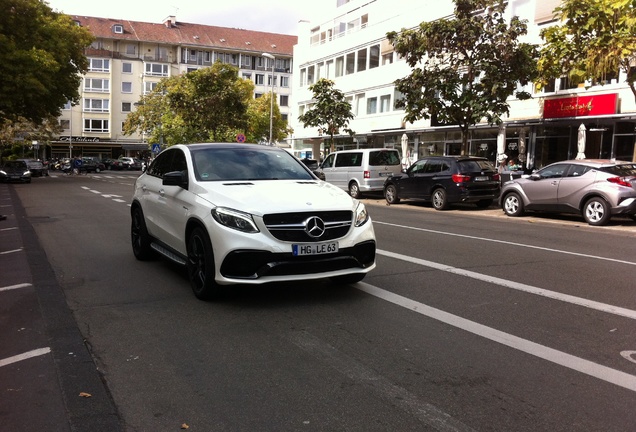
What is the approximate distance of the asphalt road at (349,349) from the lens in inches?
135

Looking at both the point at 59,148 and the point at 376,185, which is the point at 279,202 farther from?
the point at 59,148

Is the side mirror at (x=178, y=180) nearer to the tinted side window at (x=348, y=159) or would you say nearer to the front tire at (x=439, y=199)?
the front tire at (x=439, y=199)

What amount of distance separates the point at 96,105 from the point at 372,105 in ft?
180

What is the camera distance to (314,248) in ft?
18.1

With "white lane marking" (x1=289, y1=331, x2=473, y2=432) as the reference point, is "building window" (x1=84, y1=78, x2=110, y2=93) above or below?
above

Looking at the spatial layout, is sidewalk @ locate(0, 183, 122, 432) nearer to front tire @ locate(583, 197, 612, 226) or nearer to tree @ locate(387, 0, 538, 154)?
front tire @ locate(583, 197, 612, 226)

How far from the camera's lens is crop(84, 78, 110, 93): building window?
78.8 meters

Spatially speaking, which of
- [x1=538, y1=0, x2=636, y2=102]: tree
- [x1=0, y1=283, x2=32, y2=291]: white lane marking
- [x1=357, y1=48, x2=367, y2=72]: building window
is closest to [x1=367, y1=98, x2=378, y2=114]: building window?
[x1=357, y1=48, x2=367, y2=72]: building window

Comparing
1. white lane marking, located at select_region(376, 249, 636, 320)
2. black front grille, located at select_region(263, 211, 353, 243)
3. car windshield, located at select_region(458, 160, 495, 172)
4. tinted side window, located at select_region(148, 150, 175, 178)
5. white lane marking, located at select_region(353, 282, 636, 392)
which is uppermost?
car windshield, located at select_region(458, 160, 495, 172)

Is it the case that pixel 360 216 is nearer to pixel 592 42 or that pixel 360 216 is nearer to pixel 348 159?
pixel 592 42

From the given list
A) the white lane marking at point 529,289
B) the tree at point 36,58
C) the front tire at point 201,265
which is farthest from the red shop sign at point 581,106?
the tree at point 36,58

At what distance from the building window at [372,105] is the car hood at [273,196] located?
104ft

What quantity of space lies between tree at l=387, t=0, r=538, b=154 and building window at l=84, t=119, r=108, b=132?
221ft

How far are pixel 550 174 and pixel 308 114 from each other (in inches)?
709
